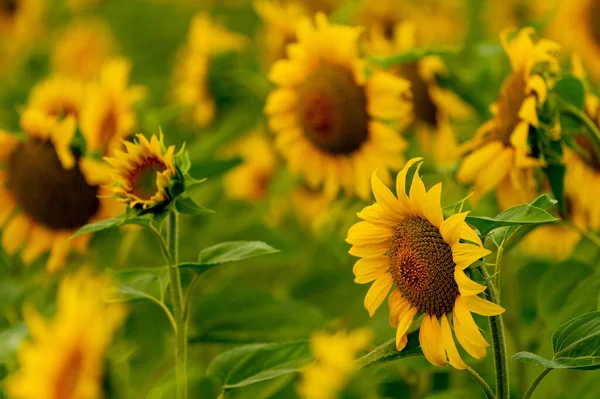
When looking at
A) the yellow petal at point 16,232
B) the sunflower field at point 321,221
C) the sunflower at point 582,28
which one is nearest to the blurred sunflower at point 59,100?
the sunflower field at point 321,221

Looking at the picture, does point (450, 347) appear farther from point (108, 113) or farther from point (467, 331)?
point (108, 113)

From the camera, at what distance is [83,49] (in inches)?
87.0

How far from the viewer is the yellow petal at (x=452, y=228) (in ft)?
1.74

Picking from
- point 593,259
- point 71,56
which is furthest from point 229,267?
point 71,56

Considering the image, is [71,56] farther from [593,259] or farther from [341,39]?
[593,259]

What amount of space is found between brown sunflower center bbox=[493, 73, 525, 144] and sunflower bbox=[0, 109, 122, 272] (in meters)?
0.44

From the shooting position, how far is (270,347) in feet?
2.24

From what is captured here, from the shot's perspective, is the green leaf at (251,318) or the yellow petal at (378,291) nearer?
the yellow petal at (378,291)

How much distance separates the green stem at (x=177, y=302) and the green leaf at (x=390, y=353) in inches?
6.0

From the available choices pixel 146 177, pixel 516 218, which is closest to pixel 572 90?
pixel 516 218

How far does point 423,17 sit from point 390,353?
1.22 meters

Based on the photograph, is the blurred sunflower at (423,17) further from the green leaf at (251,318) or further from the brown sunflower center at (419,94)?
the green leaf at (251,318)

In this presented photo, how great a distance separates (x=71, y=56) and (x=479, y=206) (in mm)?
1475

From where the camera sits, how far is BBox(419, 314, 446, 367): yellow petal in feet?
1.84
